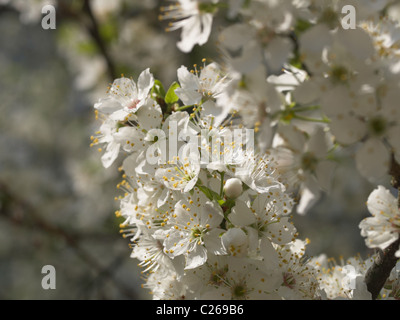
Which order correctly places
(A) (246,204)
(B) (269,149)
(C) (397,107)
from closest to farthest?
(C) (397,107) < (B) (269,149) < (A) (246,204)

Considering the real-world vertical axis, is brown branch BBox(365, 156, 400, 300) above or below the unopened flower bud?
below

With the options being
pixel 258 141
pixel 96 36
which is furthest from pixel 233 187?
pixel 96 36

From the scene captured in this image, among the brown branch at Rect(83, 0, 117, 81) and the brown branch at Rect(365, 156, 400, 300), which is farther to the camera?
the brown branch at Rect(83, 0, 117, 81)

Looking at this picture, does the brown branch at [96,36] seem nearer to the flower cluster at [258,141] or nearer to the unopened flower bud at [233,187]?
the flower cluster at [258,141]

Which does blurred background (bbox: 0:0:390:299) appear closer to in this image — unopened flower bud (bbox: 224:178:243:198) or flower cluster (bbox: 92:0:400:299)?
flower cluster (bbox: 92:0:400:299)

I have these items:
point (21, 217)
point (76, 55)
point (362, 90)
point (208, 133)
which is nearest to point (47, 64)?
point (76, 55)

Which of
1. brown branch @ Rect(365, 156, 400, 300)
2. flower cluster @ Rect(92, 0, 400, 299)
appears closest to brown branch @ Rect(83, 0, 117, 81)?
flower cluster @ Rect(92, 0, 400, 299)

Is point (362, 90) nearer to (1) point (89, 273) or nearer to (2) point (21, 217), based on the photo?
(2) point (21, 217)
